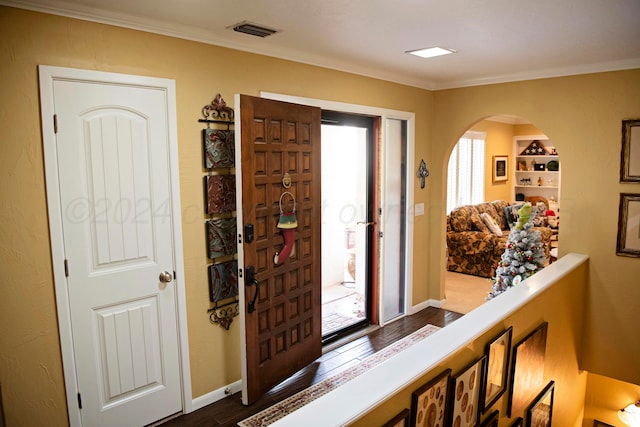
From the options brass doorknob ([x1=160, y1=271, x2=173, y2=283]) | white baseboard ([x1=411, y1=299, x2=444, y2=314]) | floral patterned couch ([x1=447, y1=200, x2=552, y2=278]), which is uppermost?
brass doorknob ([x1=160, y1=271, x2=173, y2=283])

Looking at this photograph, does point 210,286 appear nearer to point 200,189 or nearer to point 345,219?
point 200,189

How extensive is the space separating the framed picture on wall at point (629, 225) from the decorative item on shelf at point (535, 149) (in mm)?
5612

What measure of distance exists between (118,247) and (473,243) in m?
5.09

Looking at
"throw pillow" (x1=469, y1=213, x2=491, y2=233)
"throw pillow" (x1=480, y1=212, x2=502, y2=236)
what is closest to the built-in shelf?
"throw pillow" (x1=480, y1=212, x2=502, y2=236)

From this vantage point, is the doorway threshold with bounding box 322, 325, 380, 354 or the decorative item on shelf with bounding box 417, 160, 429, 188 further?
the decorative item on shelf with bounding box 417, 160, 429, 188

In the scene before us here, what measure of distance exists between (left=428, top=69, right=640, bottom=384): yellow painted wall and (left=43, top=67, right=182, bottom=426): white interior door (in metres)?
3.41

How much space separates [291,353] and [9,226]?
2016mm

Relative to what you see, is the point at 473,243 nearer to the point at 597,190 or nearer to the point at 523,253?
the point at 597,190

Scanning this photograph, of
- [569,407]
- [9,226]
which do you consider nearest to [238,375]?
[9,226]

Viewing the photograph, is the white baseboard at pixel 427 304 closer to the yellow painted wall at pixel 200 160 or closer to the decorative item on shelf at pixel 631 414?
the yellow painted wall at pixel 200 160

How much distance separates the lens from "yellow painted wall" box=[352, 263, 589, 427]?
5.45 feet

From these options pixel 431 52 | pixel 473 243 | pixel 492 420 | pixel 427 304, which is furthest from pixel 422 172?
pixel 492 420

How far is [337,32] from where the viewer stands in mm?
2795

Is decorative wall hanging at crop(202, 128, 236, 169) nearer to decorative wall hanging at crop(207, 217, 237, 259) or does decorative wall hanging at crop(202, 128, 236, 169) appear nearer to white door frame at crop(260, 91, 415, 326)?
decorative wall hanging at crop(207, 217, 237, 259)
